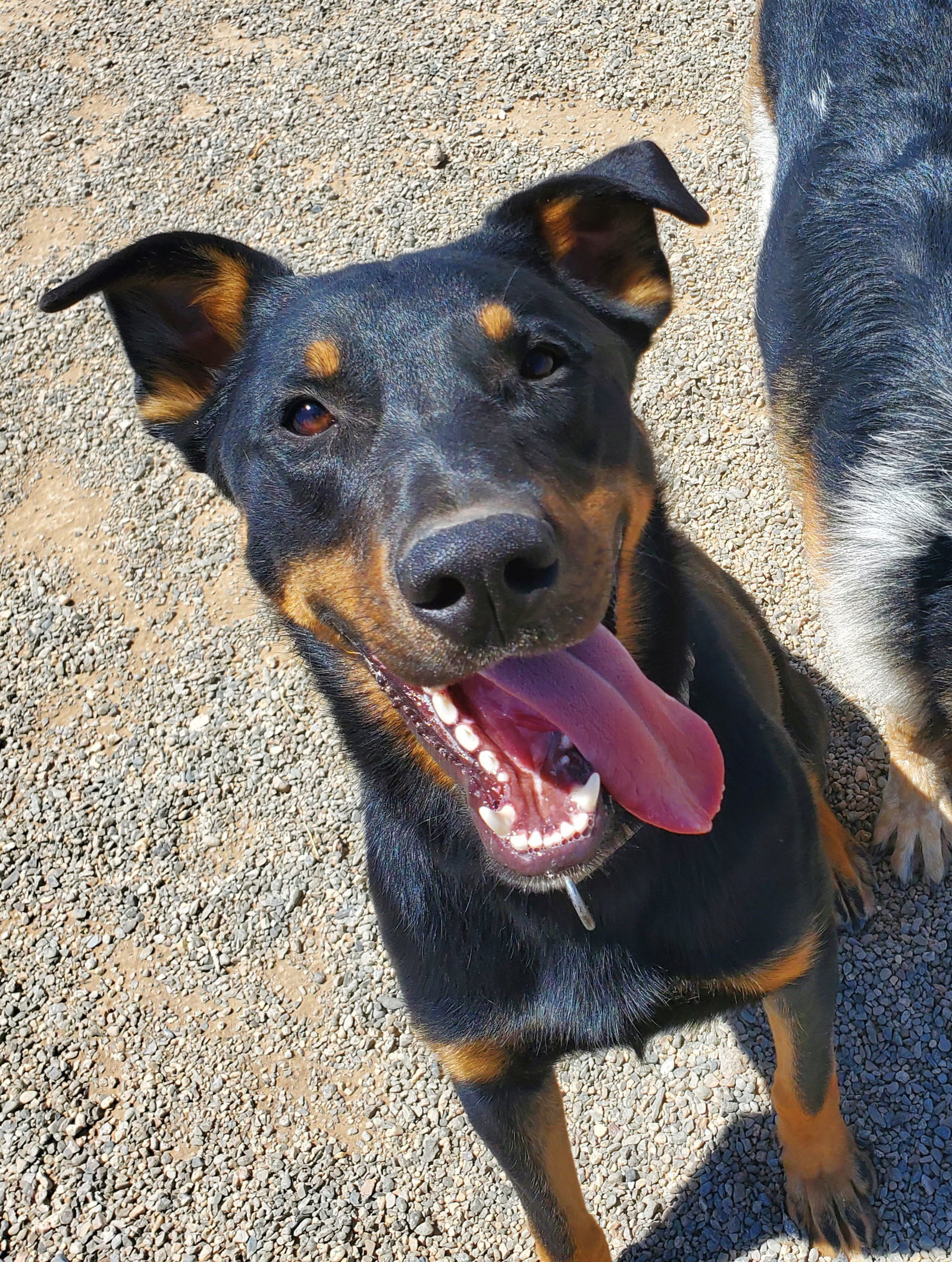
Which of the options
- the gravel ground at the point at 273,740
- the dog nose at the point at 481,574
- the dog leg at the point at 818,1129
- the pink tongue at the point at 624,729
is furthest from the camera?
the gravel ground at the point at 273,740

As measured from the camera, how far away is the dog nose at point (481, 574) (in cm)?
175

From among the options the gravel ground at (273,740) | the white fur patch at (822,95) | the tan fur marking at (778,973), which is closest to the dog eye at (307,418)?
the tan fur marking at (778,973)

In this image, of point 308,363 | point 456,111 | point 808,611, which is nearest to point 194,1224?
point 308,363

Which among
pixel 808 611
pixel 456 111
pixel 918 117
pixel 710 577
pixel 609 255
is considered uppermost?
pixel 609 255

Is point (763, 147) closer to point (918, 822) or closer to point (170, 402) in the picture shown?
point (918, 822)

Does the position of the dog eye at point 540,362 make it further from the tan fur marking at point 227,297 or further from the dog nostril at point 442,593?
the tan fur marking at point 227,297

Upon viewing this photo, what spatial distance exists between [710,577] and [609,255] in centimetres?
110

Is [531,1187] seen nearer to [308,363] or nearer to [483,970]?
[483,970]

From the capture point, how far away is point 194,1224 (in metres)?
3.42

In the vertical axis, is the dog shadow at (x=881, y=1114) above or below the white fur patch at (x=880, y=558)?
below

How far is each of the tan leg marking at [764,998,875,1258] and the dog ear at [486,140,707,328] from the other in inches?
80.0

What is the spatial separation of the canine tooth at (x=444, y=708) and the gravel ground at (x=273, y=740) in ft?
6.00

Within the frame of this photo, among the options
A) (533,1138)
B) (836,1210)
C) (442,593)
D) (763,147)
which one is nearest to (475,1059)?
(533,1138)

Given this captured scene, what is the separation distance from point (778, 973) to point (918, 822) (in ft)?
4.57
